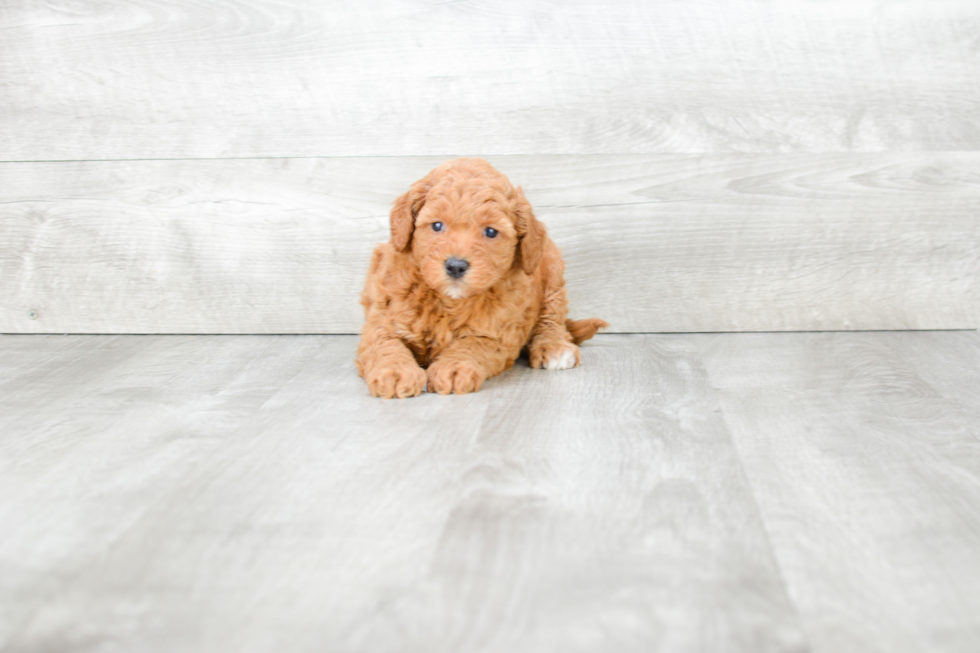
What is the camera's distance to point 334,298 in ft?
7.97

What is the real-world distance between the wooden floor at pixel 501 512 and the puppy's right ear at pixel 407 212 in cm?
35

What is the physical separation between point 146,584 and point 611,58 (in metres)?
1.82

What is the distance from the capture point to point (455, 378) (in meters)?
1.80

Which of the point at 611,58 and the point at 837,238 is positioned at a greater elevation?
the point at 611,58

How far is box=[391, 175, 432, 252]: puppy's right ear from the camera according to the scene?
5.78 ft

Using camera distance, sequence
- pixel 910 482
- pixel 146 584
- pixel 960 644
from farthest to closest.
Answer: pixel 910 482 < pixel 146 584 < pixel 960 644

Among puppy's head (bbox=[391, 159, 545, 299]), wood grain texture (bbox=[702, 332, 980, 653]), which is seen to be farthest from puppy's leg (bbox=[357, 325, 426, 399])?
wood grain texture (bbox=[702, 332, 980, 653])

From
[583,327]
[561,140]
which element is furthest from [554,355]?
[561,140]

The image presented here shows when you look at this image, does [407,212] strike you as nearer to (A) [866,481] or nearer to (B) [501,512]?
(B) [501,512]

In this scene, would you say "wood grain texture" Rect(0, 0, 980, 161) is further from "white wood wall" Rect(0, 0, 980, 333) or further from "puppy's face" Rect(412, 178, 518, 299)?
"puppy's face" Rect(412, 178, 518, 299)

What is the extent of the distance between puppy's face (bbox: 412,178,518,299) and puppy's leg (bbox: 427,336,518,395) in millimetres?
157

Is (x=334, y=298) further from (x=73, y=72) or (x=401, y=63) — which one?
(x=73, y=72)

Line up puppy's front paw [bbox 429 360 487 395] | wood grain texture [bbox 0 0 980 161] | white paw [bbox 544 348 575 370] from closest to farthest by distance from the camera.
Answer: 1. puppy's front paw [bbox 429 360 487 395]
2. white paw [bbox 544 348 575 370]
3. wood grain texture [bbox 0 0 980 161]

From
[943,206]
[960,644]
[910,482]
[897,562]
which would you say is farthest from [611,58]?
[960,644]
